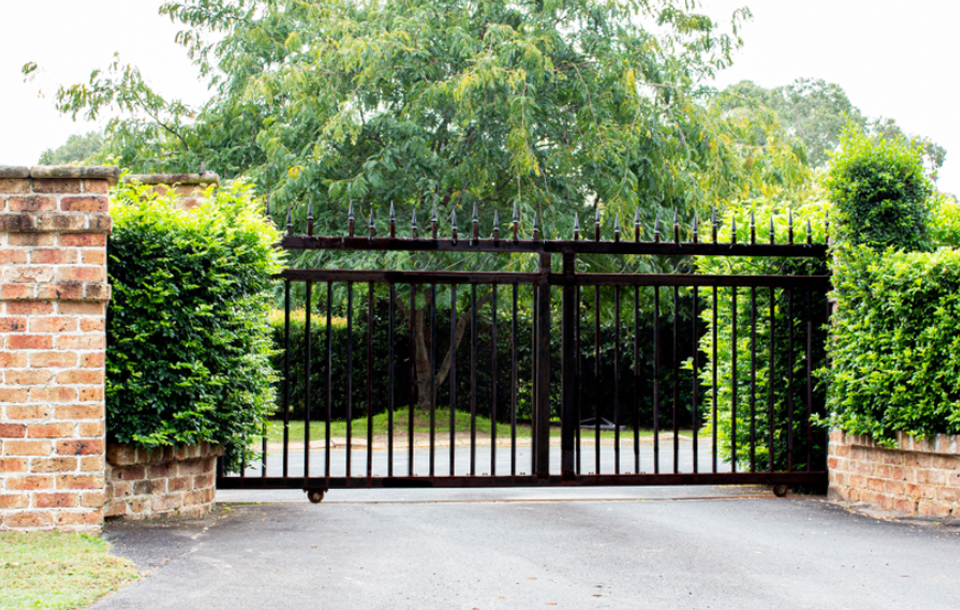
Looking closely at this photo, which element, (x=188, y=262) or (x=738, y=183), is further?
(x=738, y=183)

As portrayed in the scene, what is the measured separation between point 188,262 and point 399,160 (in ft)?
28.7

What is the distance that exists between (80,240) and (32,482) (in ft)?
5.20

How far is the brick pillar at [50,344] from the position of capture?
5652mm

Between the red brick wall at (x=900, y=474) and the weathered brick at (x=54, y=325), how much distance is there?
6120mm

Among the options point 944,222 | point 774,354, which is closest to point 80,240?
point 774,354

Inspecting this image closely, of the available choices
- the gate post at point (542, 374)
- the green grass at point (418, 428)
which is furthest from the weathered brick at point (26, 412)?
the green grass at point (418, 428)

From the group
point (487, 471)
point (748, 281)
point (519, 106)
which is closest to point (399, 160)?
point (519, 106)

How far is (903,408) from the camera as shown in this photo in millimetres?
6762

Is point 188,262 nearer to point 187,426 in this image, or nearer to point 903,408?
point 187,426

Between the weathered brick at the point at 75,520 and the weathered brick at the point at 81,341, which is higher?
the weathered brick at the point at 81,341

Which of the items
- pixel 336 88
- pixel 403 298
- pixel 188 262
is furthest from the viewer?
pixel 403 298

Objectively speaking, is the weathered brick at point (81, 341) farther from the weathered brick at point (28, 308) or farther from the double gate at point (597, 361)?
the double gate at point (597, 361)

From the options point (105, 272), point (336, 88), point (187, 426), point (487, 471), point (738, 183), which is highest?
point (336, 88)

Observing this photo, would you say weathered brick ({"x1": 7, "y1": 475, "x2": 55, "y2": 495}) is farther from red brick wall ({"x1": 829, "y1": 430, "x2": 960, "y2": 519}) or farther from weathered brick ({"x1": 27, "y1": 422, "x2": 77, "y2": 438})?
red brick wall ({"x1": 829, "y1": 430, "x2": 960, "y2": 519})
